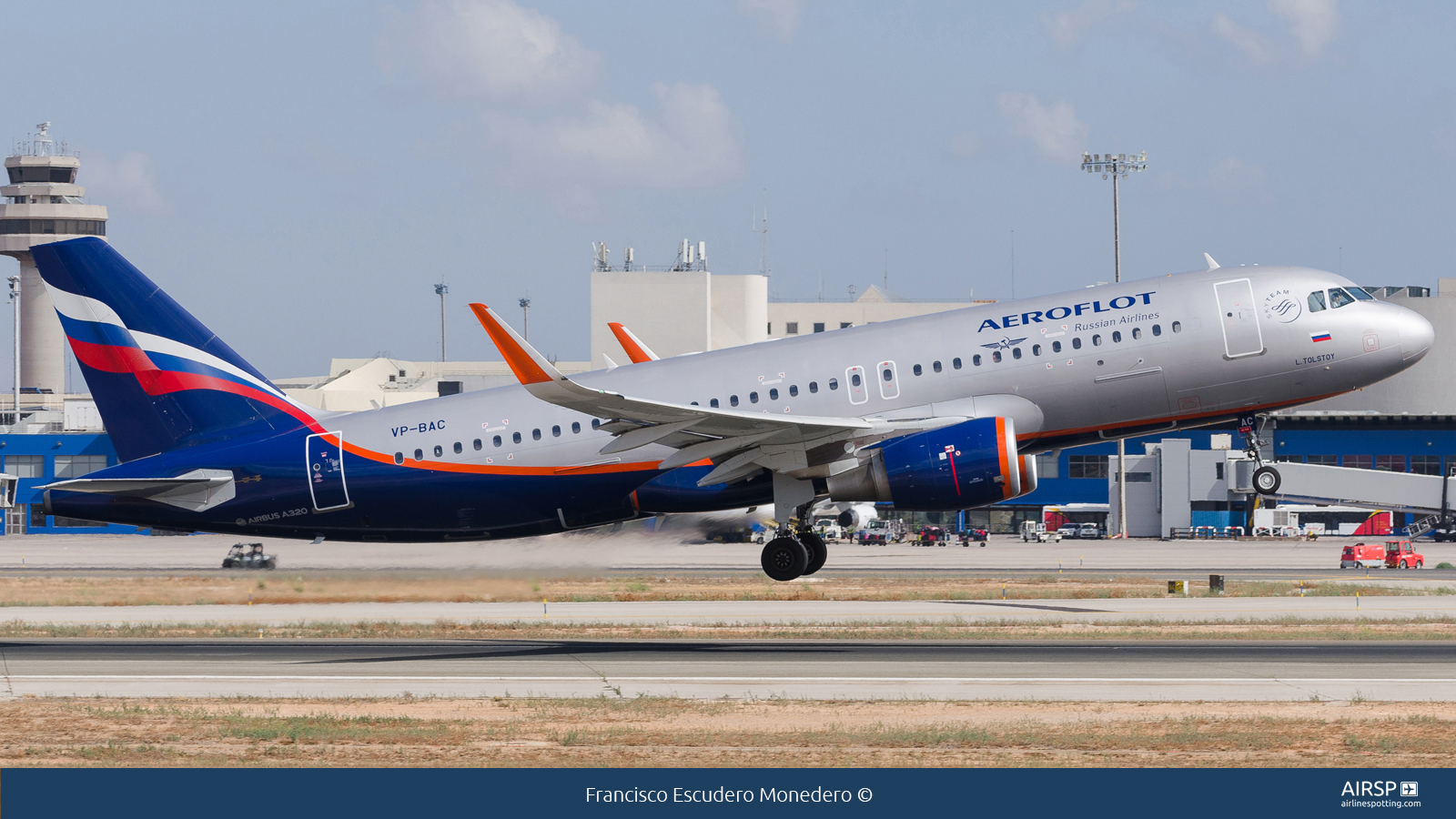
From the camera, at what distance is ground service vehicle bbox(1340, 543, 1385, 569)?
241ft

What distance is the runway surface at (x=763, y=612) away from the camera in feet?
135

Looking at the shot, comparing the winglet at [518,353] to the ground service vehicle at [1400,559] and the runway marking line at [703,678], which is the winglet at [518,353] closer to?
the runway marking line at [703,678]

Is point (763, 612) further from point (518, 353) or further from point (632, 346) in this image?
point (518, 353)

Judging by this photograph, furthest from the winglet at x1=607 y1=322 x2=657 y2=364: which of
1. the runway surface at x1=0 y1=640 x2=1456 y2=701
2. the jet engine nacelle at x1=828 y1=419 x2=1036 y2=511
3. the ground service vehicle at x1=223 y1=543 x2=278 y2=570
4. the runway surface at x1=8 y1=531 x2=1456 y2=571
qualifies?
the ground service vehicle at x1=223 y1=543 x2=278 y2=570

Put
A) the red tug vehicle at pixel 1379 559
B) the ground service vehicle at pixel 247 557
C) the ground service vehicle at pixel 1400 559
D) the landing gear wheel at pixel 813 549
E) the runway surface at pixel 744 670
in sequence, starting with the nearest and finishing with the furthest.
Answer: the runway surface at pixel 744 670 → the landing gear wheel at pixel 813 549 → the ground service vehicle at pixel 247 557 → the ground service vehicle at pixel 1400 559 → the red tug vehicle at pixel 1379 559

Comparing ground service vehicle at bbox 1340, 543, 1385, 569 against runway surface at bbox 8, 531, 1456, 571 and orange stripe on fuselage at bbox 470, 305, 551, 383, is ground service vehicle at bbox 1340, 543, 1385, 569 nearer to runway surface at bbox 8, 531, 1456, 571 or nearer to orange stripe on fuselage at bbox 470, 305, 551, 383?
runway surface at bbox 8, 531, 1456, 571

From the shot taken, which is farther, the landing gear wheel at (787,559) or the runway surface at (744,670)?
the landing gear wheel at (787,559)

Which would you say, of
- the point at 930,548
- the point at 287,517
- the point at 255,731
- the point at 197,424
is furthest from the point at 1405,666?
the point at 930,548

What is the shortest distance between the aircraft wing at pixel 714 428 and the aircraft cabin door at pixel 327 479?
7005 mm

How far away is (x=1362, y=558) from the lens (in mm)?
74500

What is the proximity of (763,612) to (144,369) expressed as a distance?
60.4ft

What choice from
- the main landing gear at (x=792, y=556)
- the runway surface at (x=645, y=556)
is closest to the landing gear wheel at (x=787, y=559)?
the main landing gear at (x=792, y=556)

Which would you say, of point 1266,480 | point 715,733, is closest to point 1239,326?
point 1266,480

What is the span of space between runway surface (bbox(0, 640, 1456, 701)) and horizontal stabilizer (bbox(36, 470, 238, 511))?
3.39 m
